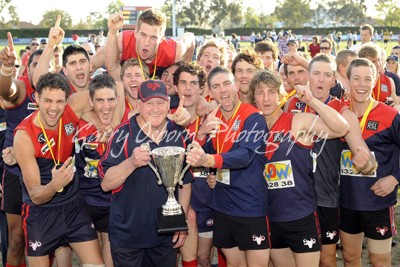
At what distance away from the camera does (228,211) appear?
4461mm

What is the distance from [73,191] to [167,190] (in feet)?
4.08

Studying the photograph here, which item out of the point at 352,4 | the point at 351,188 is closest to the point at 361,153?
the point at 351,188

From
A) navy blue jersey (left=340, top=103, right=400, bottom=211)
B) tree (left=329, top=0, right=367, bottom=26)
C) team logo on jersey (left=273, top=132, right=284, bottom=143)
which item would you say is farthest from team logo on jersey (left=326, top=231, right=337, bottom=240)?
tree (left=329, top=0, right=367, bottom=26)

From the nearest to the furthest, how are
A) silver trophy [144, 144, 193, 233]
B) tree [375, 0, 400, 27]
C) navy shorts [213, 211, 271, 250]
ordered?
silver trophy [144, 144, 193, 233]
navy shorts [213, 211, 271, 250]
tree [375, 0, 400, 27]

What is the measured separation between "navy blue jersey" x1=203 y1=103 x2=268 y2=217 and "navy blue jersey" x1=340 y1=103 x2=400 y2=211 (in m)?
0.95

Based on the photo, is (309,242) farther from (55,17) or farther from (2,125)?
(55,17)

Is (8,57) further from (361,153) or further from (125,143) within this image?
(361,153)

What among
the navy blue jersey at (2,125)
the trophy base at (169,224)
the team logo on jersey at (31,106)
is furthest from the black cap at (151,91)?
the navy blue jersey at (2,125)

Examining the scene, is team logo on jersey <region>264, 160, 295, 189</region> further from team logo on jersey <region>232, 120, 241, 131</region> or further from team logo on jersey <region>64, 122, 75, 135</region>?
team logo on jersey <region>64, 122, 75, 135</region>

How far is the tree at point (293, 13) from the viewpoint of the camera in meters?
107

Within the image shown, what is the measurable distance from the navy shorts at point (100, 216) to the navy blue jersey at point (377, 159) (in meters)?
2.40

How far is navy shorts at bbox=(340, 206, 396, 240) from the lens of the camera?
4688 mm

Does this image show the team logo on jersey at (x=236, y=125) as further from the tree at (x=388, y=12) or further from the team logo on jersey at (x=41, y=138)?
the tree at (x=388, y=12)

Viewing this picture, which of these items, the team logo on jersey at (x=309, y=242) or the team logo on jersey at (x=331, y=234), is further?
the team logo on jersey at (x=331, y=234)
